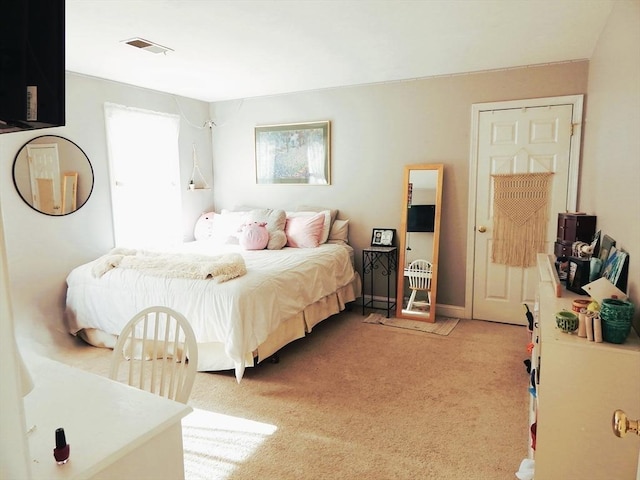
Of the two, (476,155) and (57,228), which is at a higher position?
(476,155)

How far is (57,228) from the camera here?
12.0 feet

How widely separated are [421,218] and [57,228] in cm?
332

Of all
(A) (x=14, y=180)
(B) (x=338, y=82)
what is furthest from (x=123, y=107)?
(B) (x=338, y=82)

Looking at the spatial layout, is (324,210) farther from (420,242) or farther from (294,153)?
(420,242)

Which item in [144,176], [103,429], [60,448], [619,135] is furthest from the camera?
[144,176]

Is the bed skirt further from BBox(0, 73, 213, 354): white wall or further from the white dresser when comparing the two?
the white dresser

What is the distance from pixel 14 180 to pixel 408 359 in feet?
11.2

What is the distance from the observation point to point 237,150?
16.9 feet

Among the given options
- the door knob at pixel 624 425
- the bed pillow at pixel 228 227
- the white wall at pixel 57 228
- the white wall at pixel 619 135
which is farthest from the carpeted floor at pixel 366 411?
the bed pillow at pixel 228 227

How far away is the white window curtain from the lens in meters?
4.11

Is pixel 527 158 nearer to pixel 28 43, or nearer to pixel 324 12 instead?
pixel 324 12

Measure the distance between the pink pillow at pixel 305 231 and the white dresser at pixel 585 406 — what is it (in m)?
2.86

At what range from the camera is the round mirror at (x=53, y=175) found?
11.3 feet

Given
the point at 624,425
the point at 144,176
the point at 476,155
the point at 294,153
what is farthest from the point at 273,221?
the point at 624,425
